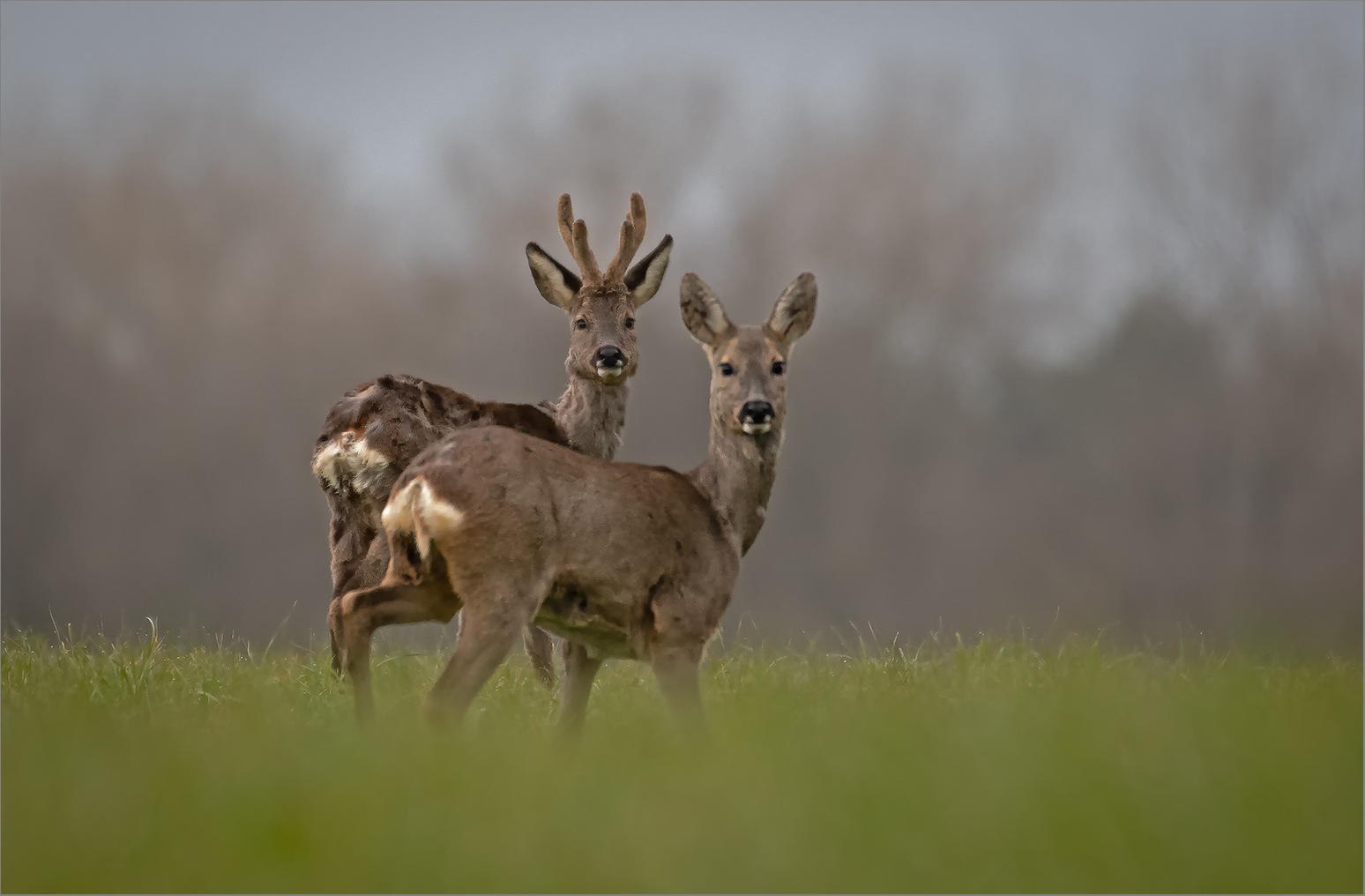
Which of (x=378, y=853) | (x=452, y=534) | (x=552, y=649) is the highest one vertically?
(x=452, y=534)

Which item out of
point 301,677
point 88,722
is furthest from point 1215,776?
point 301,677

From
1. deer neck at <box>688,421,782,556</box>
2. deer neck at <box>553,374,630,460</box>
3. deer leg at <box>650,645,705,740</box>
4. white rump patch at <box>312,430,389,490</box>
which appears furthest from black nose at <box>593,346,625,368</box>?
deer leg at <box>650,645,705,740</box>

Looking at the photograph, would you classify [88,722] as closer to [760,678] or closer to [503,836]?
[503,836]

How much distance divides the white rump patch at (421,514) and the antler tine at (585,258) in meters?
3.65

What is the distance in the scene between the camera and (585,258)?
9062mm

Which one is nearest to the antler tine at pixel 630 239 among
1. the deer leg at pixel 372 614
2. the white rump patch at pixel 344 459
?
the white rump patch at pixel 344 459

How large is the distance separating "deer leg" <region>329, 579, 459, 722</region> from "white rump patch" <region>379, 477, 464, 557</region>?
22 cm

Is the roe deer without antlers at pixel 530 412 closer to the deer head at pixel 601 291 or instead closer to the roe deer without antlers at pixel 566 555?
the deer head at pixel 601 291

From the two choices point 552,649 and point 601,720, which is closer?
point 601,720

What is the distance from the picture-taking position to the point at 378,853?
341 centimetres

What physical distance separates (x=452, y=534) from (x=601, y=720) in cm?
117

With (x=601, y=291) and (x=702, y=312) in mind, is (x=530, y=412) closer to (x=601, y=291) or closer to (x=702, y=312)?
(x=601, y=291)

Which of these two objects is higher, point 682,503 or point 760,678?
point 682,503

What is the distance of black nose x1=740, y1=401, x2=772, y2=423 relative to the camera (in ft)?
20.0
